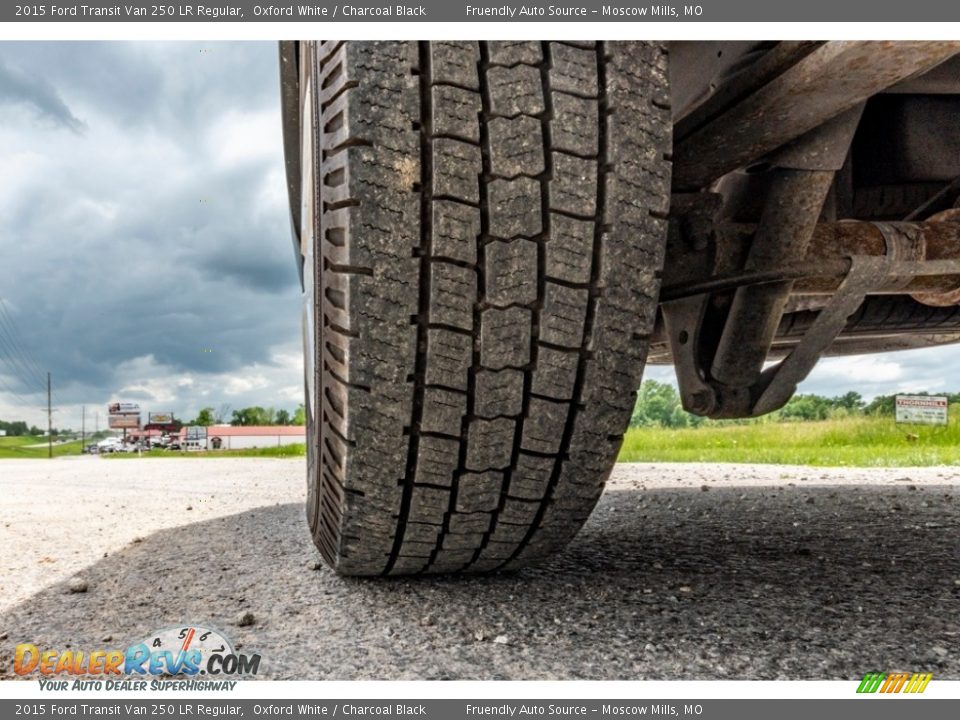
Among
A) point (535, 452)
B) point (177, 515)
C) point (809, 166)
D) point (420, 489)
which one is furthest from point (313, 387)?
point (177, 515)

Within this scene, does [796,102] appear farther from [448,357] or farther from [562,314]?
[448,357]

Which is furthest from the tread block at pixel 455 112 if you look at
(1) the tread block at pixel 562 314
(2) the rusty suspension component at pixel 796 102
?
(2) the rusty suspension component at pixel 796 102

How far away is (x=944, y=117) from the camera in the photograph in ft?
4.95

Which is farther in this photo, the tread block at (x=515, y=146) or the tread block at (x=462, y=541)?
the tread block at (x=462, y=541)

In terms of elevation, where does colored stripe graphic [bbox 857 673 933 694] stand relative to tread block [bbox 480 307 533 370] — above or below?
below

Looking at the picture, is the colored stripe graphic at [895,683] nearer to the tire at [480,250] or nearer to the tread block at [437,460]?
the tire at [480,250]

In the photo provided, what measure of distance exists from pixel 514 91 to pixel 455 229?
0.21 meters

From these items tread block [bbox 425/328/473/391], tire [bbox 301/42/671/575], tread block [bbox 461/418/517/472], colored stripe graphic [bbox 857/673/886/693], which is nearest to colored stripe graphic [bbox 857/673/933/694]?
colored stripe graphic [bbox 857/673/886/693]

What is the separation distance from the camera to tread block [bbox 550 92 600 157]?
39.1 inches

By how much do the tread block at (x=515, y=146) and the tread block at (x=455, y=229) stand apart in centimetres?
7

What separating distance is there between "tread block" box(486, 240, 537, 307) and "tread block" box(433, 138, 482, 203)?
8cm

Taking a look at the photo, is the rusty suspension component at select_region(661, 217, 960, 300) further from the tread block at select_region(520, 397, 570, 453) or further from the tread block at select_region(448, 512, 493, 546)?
the tread block at select_region(448, 512, 493, 546)

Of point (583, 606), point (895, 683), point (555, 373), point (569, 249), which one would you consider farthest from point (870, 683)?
point (569, 249)

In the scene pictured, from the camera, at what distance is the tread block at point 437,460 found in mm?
1088
